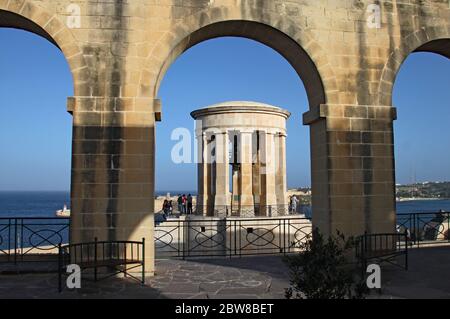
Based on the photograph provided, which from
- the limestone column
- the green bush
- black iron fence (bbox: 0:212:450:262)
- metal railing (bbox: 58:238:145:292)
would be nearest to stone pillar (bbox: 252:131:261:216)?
the limestone column

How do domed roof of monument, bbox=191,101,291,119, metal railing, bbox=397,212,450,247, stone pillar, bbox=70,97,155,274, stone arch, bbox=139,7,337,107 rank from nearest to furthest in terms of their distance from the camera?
1. stone pillar, bbox=70,97,155,274
2. stone arch, bbox=139,7,337,107
3. metal railing, bbox=397,212,450,247
4. domed roof of monument, bbox=191,101,291,119

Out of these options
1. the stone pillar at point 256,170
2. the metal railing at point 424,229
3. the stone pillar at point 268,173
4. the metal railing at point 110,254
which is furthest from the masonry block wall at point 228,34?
the stone pillar at point 256,170

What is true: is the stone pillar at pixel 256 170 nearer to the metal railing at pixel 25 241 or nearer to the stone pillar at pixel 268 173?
the stone pillar at pixel 268 173

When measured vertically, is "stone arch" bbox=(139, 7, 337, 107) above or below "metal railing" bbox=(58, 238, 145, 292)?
above

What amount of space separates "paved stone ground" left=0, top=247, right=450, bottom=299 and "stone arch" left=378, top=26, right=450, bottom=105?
3754 millimetres

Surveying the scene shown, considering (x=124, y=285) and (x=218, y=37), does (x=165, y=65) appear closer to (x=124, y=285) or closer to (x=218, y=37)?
(x=218, y=37)

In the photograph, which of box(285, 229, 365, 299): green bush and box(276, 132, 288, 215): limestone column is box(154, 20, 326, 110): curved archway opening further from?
box(276, 132, 288, 215): limestone column

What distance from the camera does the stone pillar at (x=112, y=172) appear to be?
7.52 meters

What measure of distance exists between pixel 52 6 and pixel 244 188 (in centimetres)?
1728

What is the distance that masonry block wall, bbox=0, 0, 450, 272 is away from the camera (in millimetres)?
7602

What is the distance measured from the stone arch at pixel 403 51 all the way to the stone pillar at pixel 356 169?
37 cm

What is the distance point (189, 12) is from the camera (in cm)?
791

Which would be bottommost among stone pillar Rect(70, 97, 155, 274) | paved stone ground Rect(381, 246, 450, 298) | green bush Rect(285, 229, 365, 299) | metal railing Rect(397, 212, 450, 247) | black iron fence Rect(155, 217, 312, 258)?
black iron fence Rect(155, 217, 312, 258)
